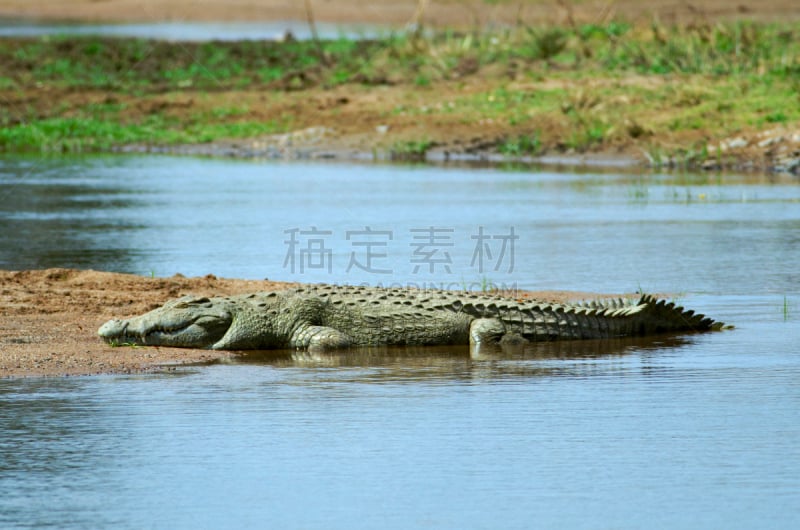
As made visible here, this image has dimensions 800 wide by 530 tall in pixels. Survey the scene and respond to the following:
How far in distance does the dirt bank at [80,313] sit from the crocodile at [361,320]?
16cm

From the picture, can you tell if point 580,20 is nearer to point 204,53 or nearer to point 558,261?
point 204,53

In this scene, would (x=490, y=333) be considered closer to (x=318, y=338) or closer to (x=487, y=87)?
(x=318, y=338)

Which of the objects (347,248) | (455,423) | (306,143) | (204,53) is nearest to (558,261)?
(347,248)

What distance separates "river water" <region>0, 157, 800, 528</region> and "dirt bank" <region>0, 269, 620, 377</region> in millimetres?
338

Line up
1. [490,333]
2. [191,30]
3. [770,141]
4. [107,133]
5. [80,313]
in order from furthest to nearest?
[191,30] < [107,133] < [770,141] < [80,313] < [490,333]

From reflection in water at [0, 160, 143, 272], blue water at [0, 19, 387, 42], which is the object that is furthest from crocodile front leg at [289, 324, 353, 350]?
blue water at [0, 19, 387, 42]

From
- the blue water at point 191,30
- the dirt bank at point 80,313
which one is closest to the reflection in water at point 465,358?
the dirt bank at point 80,313

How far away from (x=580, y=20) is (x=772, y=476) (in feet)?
104

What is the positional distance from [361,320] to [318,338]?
0.33 metres

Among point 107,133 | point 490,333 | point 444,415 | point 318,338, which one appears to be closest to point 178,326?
point 318,338

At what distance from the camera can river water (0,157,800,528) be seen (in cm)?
616

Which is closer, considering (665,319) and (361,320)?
(361,320)

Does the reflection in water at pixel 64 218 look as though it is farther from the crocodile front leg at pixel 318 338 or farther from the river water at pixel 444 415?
the crocodile front leg at pixel 318 338

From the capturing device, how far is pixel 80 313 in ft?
35.7
